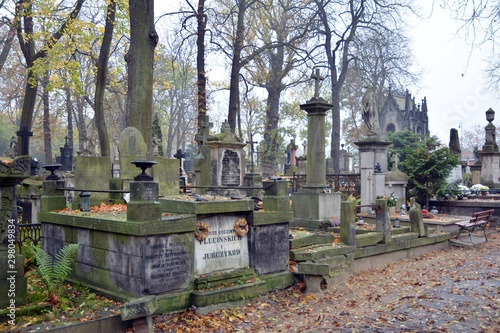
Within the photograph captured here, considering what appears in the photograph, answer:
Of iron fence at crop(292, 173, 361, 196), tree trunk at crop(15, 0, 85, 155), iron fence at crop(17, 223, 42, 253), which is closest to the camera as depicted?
iron fence at crop(17, 223, 42, 253)

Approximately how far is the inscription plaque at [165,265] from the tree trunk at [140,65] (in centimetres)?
540

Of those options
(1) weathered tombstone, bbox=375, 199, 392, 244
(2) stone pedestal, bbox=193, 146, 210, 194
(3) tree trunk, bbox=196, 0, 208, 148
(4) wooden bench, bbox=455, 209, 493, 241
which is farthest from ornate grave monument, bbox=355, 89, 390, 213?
(3) tree trunk, bbox=196, 0, 208, 148

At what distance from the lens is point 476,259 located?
1114 centimetres

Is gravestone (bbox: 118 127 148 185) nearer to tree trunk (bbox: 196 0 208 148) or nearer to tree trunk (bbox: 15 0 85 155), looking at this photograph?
tree trunk (bbox: 15 0 85 155)

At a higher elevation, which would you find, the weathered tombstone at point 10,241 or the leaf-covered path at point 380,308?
the weathered tombstone at point 10,241

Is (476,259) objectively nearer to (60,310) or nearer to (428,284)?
(428,284)

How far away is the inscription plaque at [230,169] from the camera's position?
52.6 feet

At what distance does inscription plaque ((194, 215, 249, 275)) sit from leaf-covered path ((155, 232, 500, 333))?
0.73m

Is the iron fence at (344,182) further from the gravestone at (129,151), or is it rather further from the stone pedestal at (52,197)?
the stone pedestal at (52,197)

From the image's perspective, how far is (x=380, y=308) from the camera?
7.11m

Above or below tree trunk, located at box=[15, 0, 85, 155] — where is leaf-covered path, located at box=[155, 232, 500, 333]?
below

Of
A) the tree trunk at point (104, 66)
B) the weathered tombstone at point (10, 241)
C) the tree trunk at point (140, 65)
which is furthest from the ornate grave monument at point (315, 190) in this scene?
the tree trunk at point (104, 66)

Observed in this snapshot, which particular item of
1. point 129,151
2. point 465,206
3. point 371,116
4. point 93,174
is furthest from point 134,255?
point 371,116

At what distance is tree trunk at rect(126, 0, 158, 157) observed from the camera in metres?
11.7
